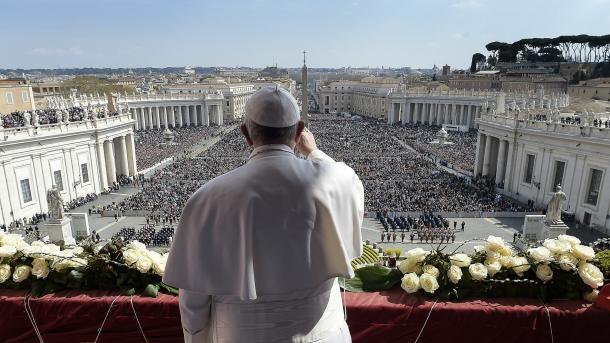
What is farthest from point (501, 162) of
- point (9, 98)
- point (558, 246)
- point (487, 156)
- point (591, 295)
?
point (9, 98)

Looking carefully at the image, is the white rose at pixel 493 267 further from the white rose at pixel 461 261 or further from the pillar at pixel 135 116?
the pillar at pixel 135 116

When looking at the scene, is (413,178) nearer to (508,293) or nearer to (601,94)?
(508,293)

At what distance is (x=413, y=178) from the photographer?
3469cm

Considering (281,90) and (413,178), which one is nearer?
(281,90)

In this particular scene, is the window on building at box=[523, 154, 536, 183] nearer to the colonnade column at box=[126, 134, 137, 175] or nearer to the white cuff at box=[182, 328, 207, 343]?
the white cuff at box=[182, 328, 207, 343]

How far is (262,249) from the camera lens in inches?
82.0

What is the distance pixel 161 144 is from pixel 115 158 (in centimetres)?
1940

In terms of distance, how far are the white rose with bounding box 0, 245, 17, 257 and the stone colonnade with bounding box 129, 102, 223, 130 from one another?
70.7 meters

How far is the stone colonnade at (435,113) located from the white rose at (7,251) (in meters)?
73.6

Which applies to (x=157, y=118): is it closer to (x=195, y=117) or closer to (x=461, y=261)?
(x=195, y=117)

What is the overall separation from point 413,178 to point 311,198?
34014mm

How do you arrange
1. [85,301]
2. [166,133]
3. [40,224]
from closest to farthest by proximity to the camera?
[85,301]
[40,224]
[166,133]

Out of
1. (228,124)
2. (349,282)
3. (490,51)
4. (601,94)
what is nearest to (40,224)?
(349,282)

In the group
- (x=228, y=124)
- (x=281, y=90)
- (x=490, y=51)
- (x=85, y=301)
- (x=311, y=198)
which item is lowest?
(x=228, y=124)
